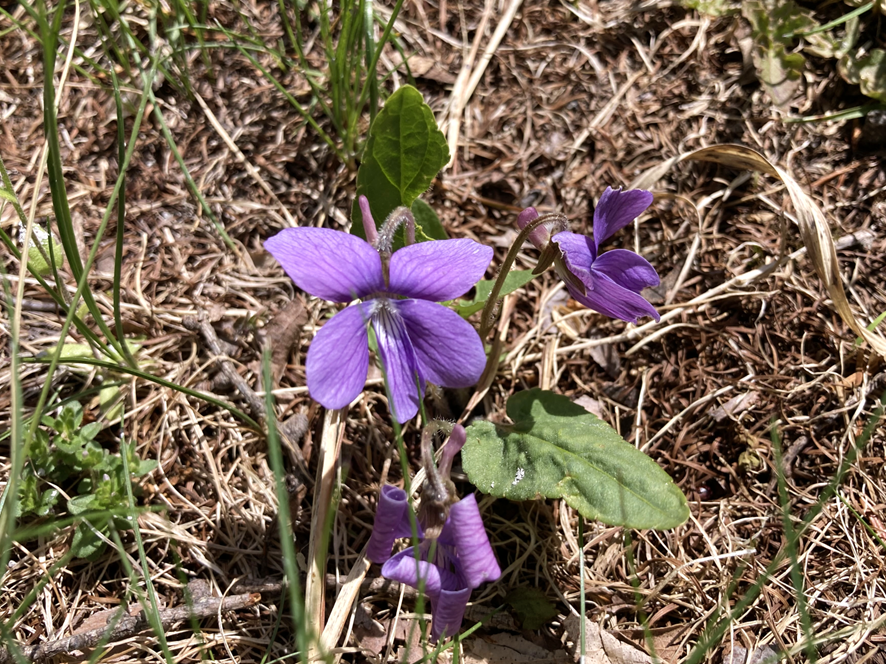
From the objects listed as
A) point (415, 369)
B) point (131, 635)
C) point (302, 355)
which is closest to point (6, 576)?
point (131, 635)

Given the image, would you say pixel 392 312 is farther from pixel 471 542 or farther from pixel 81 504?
pixel 81 504

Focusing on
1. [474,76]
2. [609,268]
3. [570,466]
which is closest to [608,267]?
[609,268]

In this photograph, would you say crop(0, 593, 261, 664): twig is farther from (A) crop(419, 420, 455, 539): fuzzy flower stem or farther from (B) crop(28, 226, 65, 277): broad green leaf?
(B) crop(28, 226, 65, 277): broad green leaf

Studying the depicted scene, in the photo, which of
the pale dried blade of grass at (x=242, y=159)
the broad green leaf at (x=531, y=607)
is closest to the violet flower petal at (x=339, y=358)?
the broad green leaf at (x=531, y=607)

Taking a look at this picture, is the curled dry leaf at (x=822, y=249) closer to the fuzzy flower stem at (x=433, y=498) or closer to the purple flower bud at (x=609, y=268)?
the purple flower bud at (x=609, y=268)

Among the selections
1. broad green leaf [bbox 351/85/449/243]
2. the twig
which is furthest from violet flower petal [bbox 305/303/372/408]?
the twig
